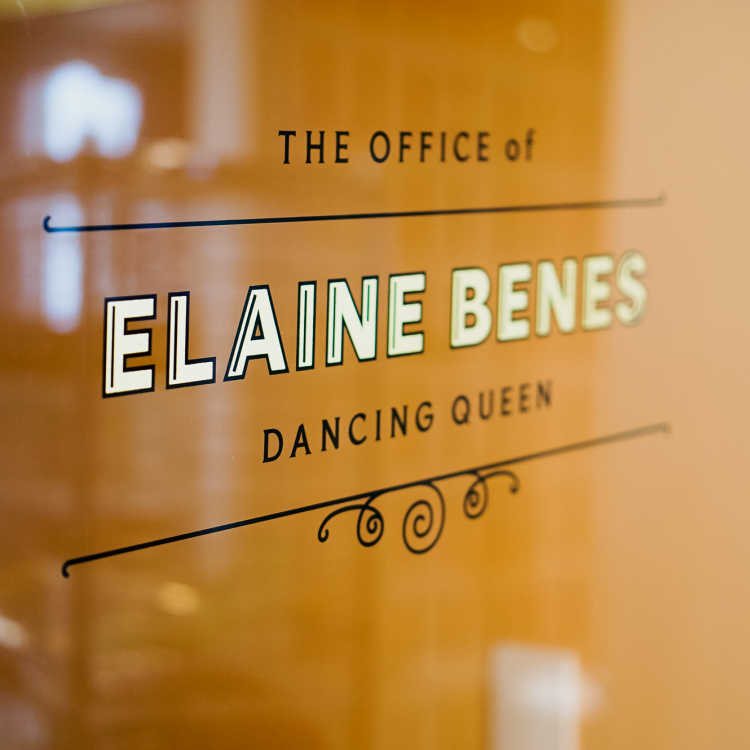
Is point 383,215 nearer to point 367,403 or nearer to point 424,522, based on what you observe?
point 367,403

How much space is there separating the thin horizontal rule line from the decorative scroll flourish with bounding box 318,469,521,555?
0.30 metres

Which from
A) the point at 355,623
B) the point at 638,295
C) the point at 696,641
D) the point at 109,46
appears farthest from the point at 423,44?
the point at 696,641

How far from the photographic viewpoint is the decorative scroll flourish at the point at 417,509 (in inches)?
37.0

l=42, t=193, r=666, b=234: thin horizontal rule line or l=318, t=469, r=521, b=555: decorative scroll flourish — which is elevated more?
l=42, t=193, r=666, b=234: thin horizontal rule line

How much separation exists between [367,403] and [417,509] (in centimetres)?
15

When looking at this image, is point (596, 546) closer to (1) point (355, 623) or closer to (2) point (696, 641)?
(2) point (696, 641)

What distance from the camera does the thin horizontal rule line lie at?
79 centimetres

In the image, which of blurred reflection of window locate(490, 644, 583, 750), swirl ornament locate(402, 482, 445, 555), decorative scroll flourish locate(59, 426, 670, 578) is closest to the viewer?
decorative scroll flourish locate(59, 426, 670, 578)

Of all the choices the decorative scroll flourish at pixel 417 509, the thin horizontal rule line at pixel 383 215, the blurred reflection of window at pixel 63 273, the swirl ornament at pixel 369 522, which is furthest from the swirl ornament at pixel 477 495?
the blurred reflection of window at pixel 63 273

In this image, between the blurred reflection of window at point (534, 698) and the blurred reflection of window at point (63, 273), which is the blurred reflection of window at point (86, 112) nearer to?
the blurred reflection of window at point (63, 273)

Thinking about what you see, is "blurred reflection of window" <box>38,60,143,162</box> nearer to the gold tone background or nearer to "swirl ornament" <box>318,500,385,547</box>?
the gold tone background

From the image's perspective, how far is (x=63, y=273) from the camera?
0.77 m

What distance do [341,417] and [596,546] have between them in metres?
0.51

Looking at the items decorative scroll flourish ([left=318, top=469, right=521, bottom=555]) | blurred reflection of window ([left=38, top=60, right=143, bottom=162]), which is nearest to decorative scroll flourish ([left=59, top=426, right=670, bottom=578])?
decorative scroll flourish ([left=318, top=469, right=521, bottom=555])
